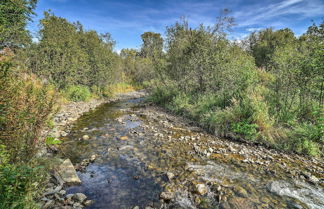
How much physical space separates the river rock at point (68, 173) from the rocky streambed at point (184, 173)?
0.18 m

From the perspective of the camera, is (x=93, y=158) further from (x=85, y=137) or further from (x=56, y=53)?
(x=56, y=53)

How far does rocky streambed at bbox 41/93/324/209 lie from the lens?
3959mm

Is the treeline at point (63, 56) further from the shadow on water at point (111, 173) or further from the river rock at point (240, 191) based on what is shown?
the river rock at point (240, 191)

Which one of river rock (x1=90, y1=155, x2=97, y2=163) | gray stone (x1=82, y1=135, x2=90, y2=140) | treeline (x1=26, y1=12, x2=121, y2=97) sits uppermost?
treeline (x1=26, y1=12, x2=121, y2=97)

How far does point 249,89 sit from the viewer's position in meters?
9.45

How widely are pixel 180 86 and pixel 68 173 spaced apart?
1192 cm

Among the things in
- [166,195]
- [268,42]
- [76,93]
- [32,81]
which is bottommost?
[166,195]

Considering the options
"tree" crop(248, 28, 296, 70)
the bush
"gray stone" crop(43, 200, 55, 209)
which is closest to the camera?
"gray stone" crop(43, 200, 55, 209)

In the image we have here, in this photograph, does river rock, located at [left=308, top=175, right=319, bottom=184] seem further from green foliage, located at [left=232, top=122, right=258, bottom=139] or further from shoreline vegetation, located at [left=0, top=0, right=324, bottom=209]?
green foliage, located at [left=232, top=122, right=258, bottom=139]

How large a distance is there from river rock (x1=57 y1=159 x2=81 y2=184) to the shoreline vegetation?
45 centimetres

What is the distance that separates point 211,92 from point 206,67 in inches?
71.0

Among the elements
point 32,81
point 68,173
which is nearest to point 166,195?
point 68,173

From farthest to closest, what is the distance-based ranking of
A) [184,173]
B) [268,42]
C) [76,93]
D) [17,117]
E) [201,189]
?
[268,42] → [76,93] → [184,173] → [201,189] → [17,117]

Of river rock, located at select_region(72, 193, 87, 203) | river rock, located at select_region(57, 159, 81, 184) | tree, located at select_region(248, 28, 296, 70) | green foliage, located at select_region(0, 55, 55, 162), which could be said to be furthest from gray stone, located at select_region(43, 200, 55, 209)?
tree, located at select_region(248, 28, 296, 70)
